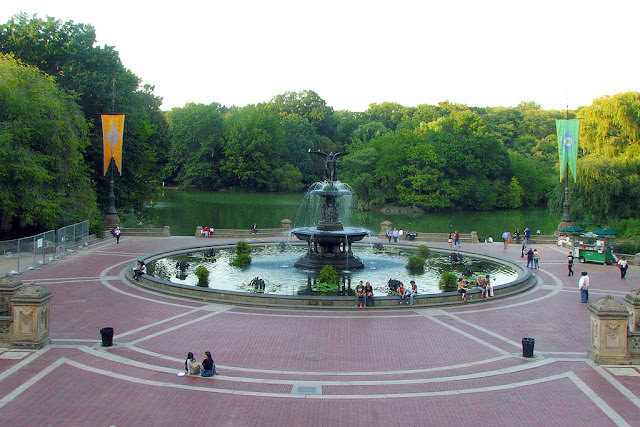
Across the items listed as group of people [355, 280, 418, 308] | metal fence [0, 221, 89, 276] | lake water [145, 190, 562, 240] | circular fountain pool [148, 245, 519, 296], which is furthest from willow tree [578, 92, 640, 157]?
metal fence [0, 221, 89, 276]

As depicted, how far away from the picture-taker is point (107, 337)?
55.9ft

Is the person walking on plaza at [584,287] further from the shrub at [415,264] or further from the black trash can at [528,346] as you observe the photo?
the shrub at [415,264]

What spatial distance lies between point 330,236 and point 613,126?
3723cm

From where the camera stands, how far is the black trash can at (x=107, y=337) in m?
17.0

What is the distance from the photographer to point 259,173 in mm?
108688

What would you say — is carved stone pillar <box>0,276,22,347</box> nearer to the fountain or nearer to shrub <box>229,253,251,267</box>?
shrub <box>229,253,251,267</box>

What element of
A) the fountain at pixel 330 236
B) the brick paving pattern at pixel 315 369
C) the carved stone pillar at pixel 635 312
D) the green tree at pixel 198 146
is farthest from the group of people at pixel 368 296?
the green tree at pixel 198 146

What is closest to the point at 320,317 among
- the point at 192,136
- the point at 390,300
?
the point at 390,300

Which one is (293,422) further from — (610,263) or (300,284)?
(610,263)

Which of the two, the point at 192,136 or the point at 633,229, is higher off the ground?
the point at 192,136

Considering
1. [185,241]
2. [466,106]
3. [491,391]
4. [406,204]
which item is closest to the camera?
[491,391]

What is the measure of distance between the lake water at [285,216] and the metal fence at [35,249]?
22699mm

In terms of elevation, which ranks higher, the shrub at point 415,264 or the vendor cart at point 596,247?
the vendor cart at point 596,247

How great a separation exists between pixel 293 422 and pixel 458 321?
34.1 ft
